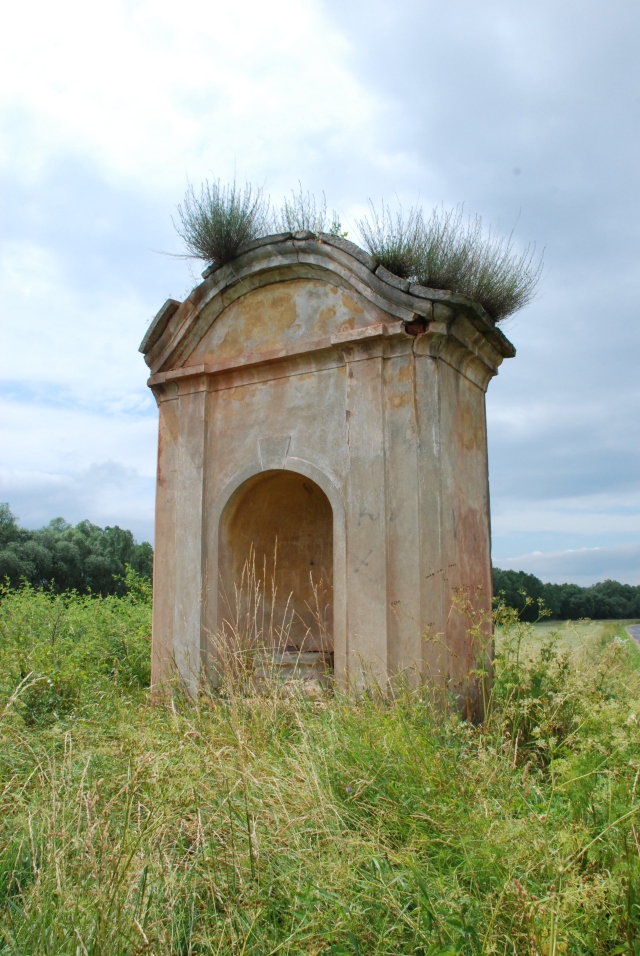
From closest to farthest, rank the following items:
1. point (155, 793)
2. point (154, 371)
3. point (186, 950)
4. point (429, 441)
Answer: point (186, 950)
point (155, 793)
point (429, 441)
point (154, 371)

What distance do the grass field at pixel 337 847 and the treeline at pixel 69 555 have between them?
21.4 meters

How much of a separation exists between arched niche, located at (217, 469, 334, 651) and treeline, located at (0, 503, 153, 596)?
58.0 feet

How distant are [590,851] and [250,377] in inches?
187

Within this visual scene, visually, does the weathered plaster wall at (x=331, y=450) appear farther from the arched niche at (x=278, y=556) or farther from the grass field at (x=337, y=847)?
the grass field at (x=337, y=847)

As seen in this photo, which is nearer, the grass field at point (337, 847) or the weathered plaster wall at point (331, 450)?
the grass field at point (337, 847)

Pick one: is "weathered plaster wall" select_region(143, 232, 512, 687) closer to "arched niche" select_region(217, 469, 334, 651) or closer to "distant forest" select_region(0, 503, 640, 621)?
"arched niche" select_region(217, 469, 334, 651)

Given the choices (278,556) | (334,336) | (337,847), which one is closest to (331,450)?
(334,336)

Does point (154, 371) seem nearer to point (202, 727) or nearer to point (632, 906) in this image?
point (202, 727)

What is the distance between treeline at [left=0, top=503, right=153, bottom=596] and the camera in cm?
2494

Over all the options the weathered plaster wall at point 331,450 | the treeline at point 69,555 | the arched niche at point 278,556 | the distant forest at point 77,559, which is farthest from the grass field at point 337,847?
the treeline at point 69,555

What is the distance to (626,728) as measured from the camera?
10.3ft

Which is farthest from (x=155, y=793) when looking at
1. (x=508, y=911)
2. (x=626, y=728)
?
(x=626, y=728)

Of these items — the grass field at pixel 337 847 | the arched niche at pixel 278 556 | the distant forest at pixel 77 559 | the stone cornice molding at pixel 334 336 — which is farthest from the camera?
the distant forest at pixel 77 559

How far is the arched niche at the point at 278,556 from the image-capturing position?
21.6 feet
